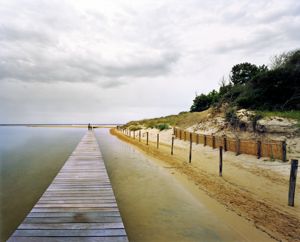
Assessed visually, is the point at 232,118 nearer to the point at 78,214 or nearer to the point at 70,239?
the point at 78,214

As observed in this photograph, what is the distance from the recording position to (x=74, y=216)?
484cm

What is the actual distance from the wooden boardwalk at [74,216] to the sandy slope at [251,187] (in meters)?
3.68

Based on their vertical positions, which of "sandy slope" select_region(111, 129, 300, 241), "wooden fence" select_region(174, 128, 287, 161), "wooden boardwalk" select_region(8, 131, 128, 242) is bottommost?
"sandy slope" select_region(111, 129, 300, 241)

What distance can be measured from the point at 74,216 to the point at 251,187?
22.5 ft

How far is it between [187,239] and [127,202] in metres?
2.92

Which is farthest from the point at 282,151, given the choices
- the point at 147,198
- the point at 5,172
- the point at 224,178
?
the point at 5,172

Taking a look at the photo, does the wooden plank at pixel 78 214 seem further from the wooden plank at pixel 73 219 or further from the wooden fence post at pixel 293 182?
the wooden fence post at pixel 293 182

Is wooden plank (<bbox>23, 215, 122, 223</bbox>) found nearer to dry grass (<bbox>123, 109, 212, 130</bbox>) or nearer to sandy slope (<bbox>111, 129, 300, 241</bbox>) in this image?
sandy slope (<bbox>111, 129, 300, 241</bbox>)

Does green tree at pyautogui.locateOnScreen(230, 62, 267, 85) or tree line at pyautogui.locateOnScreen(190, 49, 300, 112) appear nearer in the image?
tree line at pyautogui.locateOnScreen(190, 49, 300, 112)

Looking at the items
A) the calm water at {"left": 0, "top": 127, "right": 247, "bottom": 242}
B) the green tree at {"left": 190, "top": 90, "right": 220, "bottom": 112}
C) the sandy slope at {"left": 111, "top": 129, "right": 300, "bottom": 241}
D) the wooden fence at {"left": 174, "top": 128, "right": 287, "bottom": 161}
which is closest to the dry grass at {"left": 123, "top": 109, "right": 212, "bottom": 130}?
the green tree at {"left": 190, "top": 90, "right": 220, "bottom": 112}

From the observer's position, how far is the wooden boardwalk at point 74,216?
13.3 feet

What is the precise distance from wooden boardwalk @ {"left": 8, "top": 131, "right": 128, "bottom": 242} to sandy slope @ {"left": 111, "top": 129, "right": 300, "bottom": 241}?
368 centimetres

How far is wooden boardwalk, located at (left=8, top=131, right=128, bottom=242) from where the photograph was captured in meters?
4.05

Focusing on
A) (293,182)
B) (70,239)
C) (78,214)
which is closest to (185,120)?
(293,182)
